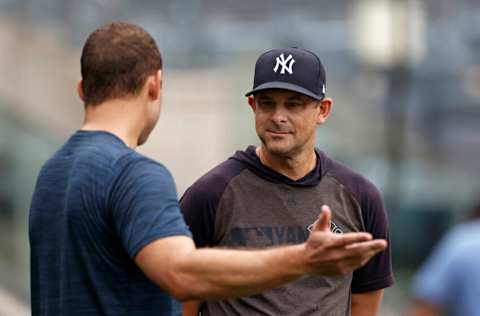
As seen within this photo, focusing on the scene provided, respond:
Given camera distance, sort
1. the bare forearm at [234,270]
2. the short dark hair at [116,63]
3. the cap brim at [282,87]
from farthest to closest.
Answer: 1. the cap brim at [282,87]
2. the short dark hair at [116,63]
3. the bare forearm at [234,270]

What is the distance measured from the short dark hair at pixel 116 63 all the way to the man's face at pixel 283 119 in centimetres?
111

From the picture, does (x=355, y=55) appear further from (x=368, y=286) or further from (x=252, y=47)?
(x=368, y=286)

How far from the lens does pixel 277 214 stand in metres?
5.43

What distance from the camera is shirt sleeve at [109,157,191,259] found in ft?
12.9

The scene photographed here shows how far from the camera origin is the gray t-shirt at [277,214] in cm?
535

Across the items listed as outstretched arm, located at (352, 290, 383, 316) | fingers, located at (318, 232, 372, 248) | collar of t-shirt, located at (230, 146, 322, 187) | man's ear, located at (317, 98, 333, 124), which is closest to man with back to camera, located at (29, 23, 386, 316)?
fingers, located at (318, 232, 372, 248)

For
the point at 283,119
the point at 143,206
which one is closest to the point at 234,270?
the point at 143,206

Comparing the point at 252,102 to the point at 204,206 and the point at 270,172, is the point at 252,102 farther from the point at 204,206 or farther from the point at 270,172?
the point at 204,206

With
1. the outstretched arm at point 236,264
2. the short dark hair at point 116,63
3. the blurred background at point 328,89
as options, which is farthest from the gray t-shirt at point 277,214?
the blurred background at point 328,89

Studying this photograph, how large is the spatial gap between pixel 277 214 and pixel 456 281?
7.01 ft

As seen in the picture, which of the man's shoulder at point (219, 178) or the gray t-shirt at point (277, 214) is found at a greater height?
the man's shoulder at point (219, 178)

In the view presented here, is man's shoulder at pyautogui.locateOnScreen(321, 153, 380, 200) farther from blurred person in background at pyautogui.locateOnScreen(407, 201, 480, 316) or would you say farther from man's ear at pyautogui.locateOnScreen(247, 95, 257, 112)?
blurred person in background at pyautogui.locateOnScreen(407, 201, 480, 316)

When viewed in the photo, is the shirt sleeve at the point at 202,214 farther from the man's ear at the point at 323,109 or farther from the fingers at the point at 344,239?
the fingers at the point at 344,239

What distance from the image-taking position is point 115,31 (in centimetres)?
429
